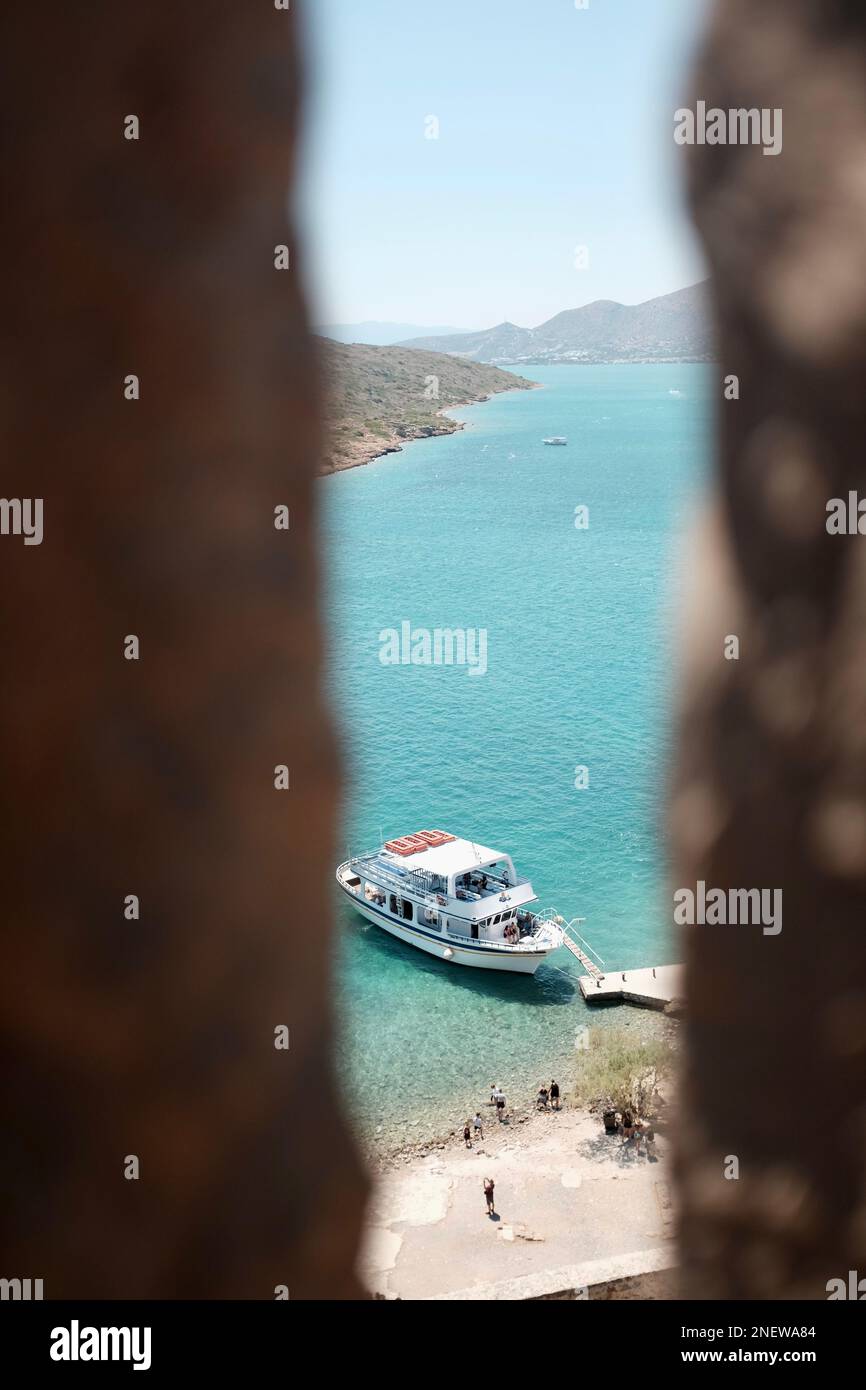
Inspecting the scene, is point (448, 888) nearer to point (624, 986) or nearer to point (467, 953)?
point (467, 953)

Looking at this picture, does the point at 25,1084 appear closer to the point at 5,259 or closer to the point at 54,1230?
the point at 54,1230

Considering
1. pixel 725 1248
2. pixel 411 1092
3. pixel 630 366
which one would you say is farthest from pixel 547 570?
pixel 630 366

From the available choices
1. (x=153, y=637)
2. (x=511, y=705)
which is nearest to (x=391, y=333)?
(x=511, y=705)

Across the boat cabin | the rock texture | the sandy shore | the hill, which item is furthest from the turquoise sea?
the sandy shore

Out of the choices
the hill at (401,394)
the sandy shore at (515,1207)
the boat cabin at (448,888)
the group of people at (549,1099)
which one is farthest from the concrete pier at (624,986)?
the hill at (401,394)

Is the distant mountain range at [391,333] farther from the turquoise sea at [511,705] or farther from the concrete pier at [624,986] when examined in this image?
the concrete pier at [624,986]
